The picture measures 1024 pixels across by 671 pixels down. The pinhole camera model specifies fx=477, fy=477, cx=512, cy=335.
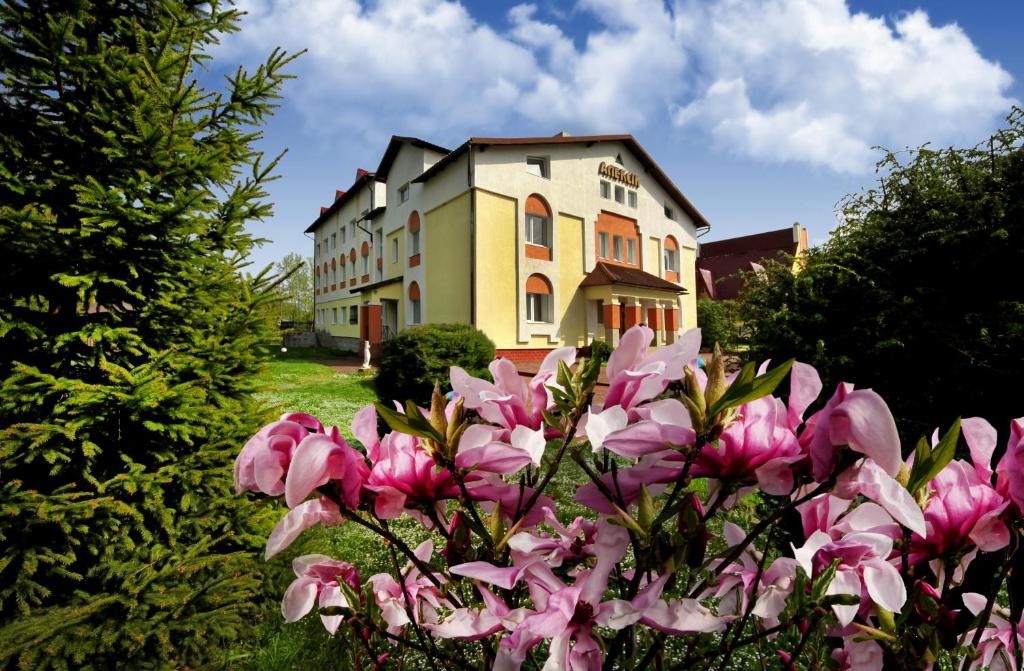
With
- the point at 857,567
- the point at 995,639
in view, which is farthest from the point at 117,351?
the point at 995,639

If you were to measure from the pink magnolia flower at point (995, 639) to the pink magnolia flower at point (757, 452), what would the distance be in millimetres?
419

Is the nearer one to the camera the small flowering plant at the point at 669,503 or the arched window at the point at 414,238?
the small flowering plant at the point at 669,503

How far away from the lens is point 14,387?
7.71 ft

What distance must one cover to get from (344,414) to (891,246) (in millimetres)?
9895

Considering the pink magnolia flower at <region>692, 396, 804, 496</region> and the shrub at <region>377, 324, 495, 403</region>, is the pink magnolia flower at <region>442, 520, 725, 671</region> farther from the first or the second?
the shrub at <region>377, 324, 495, 403</region>

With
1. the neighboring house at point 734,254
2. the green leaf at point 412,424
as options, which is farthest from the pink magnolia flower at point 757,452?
the neighboring house at point 734,254

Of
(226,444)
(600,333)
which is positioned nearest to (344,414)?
(226,444)

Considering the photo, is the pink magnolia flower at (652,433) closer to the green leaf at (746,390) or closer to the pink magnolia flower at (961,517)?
the green leaf at (746,390)

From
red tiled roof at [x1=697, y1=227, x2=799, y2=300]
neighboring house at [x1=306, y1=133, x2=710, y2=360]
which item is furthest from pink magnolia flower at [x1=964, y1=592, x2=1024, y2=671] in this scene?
red tiled roof at [x1=697, y1=227, x2=799, y2=300]

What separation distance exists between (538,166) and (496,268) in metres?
4.72

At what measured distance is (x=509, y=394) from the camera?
0.79 meters

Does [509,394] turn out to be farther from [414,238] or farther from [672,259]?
[672,259]

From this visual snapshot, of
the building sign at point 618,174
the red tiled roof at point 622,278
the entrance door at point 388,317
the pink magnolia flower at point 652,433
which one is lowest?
the pink magnolia flower at point 652,433

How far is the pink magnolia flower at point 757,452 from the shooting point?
666 millimetres
